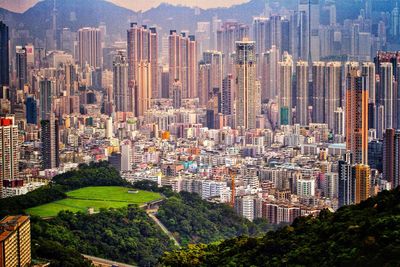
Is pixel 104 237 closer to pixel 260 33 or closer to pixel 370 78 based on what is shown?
pixel 370 78

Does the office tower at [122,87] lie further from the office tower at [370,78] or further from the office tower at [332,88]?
the office tower at [370,78]

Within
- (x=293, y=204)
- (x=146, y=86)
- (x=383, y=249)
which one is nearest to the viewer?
(x=383, y=249)

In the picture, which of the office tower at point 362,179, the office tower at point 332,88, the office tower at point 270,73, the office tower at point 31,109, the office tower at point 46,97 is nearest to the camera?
the office tower at point 362,179

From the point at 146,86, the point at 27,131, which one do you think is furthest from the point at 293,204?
the point at 146,86

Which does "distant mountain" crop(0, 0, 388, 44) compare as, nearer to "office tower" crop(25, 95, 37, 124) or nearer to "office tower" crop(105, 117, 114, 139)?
"office tower" crop(25, 95, 37, 124)

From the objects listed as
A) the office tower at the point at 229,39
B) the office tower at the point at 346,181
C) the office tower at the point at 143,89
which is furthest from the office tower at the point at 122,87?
the office tower at the point at 346,181

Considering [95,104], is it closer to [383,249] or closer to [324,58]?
[324,58]

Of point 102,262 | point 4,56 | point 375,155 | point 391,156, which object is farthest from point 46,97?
point 102,262
